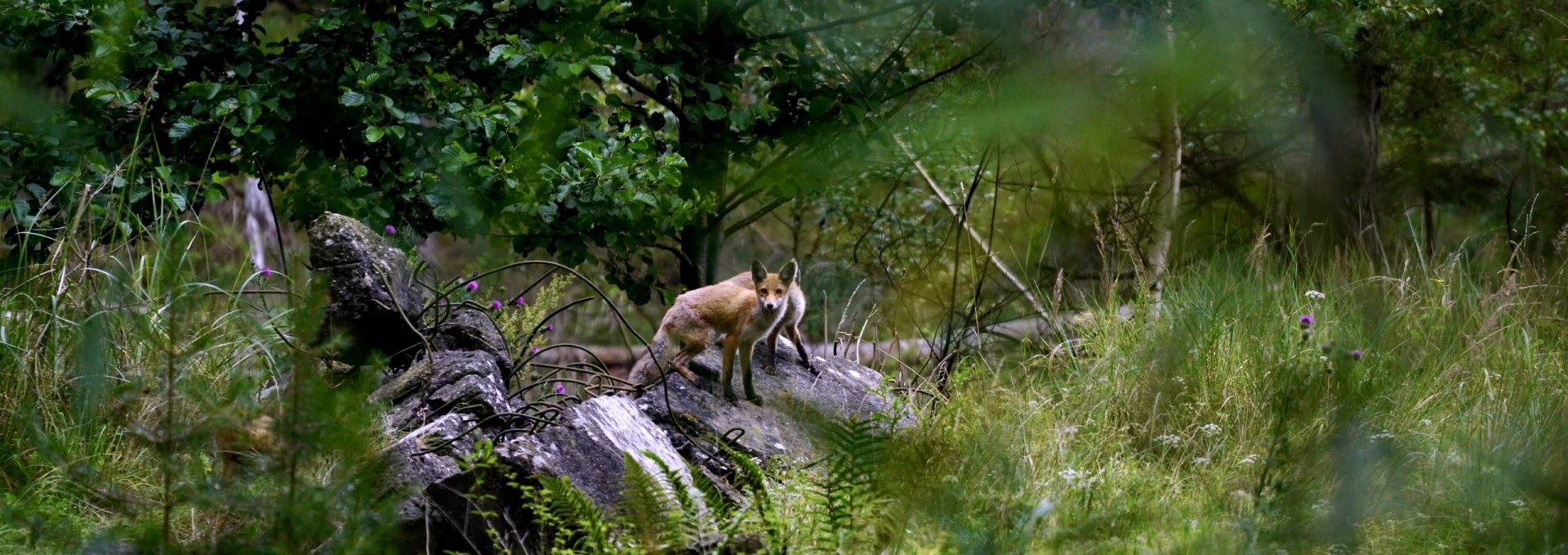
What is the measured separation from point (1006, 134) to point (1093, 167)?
0.36 feet

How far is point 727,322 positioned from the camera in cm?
496

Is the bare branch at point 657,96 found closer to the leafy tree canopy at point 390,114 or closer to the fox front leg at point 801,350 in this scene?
the leafy tree canopy at point 390,114

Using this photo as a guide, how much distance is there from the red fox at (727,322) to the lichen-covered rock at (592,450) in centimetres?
78

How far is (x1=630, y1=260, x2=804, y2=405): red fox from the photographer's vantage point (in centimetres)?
482

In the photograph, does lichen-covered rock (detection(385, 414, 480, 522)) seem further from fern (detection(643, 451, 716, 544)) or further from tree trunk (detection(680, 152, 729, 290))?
tree trunk (detection(680, 152, 729, 290))

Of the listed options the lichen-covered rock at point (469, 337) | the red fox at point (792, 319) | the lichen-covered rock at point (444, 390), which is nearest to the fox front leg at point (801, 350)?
the red fox at point (792, 319)

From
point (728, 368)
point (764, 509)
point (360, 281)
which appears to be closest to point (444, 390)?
point (360, 281)

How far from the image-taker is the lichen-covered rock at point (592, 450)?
355 cm

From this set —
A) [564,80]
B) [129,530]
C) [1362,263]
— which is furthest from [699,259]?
[129,530]

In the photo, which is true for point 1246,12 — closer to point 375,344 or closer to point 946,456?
point 946,456

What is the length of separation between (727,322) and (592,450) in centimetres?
132

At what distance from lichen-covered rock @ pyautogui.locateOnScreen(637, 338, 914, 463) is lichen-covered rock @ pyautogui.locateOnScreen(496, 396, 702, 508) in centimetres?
29

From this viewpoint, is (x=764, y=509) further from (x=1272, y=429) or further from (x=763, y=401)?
(x=763, y=401)

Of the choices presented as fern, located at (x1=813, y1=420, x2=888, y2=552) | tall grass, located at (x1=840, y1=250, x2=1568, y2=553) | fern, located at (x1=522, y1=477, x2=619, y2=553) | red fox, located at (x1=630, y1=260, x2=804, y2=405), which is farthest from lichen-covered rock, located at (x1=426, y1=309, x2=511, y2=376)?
fern, located at (x1=813, y1=420, x2=888, y2=552)
